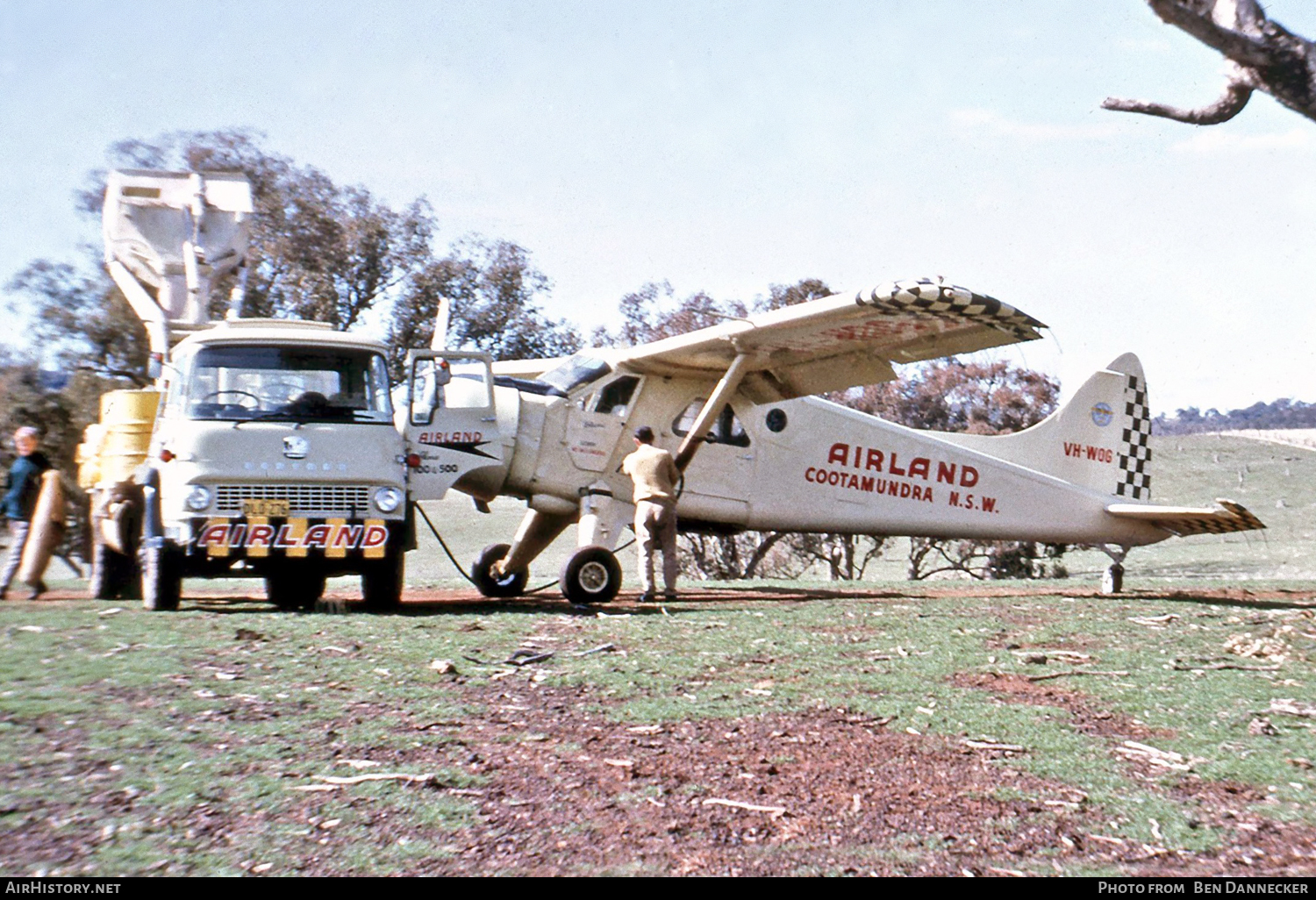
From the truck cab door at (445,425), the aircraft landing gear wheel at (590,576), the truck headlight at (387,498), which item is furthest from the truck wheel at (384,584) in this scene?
the aircraft landing gear wheel at (590,576)

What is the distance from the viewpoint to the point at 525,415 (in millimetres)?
13711

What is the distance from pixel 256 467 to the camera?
34.6ft

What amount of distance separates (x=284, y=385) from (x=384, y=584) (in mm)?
1952

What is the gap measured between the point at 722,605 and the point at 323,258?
17392 mm

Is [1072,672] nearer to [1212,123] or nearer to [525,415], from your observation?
[1212,123]

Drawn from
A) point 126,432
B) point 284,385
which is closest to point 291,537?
point 284,385

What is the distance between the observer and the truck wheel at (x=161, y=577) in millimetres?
10641

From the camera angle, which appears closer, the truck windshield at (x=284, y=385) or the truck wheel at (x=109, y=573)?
the truck windshield at (x=284, y=385)

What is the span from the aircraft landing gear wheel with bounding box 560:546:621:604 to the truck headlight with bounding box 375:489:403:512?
76.9 inches

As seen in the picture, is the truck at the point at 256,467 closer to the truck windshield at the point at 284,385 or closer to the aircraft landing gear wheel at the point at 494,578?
the truck windshield at the point at 284,385

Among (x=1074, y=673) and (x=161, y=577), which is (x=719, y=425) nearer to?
(x=161, y=577)

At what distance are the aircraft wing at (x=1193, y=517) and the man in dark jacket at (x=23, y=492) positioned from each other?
12135 mm

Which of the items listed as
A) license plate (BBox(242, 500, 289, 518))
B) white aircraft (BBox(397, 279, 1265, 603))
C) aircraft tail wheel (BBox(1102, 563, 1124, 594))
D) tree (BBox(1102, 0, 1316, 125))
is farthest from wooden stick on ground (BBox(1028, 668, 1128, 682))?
aircraft tail wheel (BBox(1102, 563, 1124, 594))

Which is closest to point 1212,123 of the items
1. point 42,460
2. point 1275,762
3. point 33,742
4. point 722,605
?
point 1275,762
